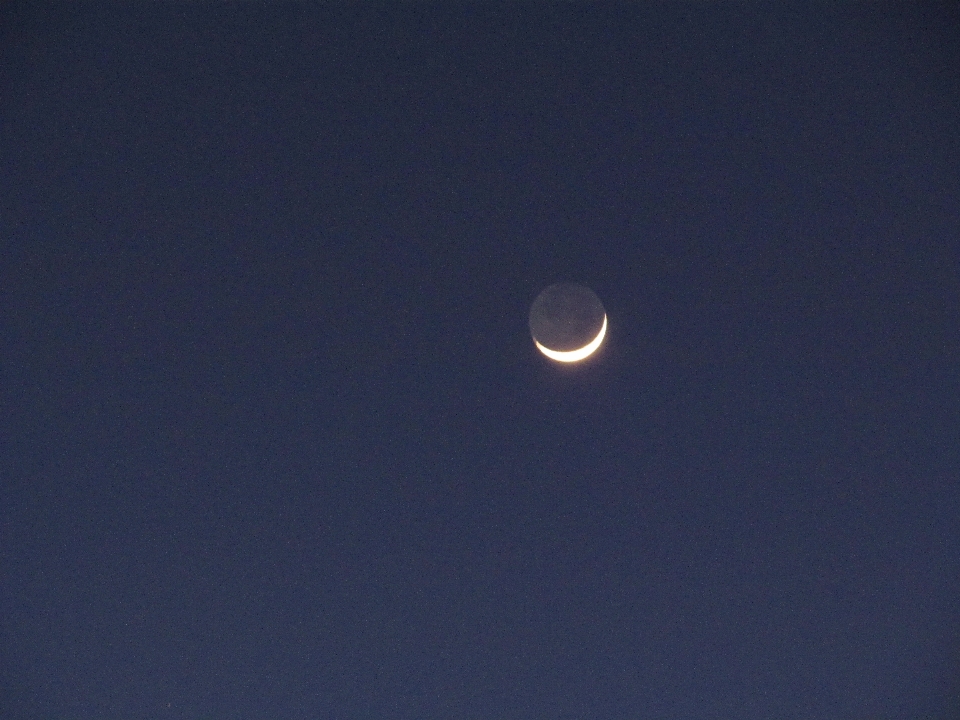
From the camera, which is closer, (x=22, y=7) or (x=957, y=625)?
(x=22, y=7)

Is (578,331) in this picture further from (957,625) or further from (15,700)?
(15,700)

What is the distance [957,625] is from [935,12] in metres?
7.50

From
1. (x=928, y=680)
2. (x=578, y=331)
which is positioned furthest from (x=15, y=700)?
(x=928, y=680)

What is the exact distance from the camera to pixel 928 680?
11039 mm

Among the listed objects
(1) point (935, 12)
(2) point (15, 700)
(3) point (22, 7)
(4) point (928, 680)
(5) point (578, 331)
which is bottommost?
(2) point (15, 700)

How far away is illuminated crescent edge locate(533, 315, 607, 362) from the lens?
35.7ft

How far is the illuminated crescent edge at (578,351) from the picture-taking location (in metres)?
10.9

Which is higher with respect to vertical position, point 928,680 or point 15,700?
point 928,680

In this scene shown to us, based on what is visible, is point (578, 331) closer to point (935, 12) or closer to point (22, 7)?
point (935, 12)

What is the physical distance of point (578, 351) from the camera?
10.9m

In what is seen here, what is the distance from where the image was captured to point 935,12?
1014cm

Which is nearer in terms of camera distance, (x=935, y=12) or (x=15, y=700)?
(x=935, y=12)

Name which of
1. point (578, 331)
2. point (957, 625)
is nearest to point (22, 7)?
point (578, 331)

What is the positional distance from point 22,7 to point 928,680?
13728mm
